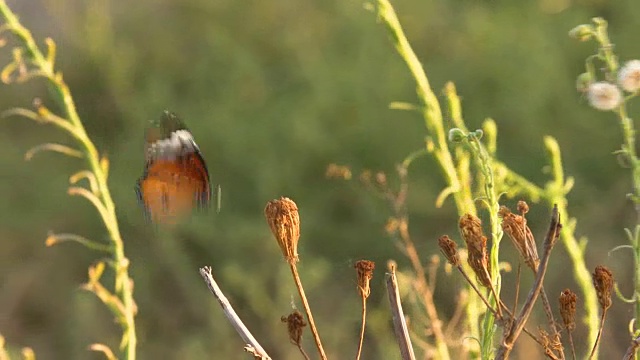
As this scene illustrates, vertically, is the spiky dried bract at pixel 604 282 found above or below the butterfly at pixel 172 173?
below

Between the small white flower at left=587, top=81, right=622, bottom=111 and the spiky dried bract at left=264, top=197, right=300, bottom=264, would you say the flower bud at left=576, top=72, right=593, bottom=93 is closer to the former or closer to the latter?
the small white flower at left=587, top=81, right=622, bottom=111

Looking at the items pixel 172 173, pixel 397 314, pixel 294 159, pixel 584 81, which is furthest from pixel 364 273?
pixel 294 159

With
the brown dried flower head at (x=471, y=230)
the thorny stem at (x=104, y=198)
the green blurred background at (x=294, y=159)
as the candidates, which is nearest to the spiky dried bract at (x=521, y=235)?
the brown dried flower head at (x=471, y=230)

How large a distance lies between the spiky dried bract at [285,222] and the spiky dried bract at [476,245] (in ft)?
0.22

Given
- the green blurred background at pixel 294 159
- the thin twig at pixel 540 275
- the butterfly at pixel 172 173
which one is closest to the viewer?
the thin twig at pixel 540 275

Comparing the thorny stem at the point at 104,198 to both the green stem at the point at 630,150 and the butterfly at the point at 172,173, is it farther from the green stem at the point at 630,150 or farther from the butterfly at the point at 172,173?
the green stem at the point at 630,150

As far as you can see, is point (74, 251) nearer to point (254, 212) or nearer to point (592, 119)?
point (254, 212)

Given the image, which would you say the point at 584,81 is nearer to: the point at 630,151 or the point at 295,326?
the point at 630,151

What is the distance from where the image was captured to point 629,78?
521 millimetres

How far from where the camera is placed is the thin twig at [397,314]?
398mm

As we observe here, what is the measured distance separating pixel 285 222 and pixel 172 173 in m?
0.10

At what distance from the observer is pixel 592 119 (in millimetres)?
2123

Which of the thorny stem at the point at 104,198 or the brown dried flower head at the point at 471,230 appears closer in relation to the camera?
the brown dried flower head at the point at 471,230

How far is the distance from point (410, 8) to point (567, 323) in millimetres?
1961
